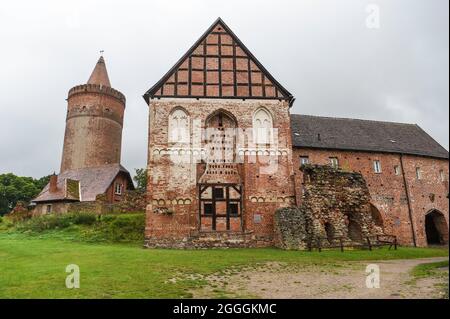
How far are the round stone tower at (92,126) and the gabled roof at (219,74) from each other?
26.1 meters

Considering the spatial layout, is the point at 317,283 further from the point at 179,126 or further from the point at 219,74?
the point at 219,74

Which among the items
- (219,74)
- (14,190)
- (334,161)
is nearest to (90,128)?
(14,190)

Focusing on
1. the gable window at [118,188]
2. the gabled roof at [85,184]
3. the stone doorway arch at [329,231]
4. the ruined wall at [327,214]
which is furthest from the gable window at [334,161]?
the gable window at [118,188]

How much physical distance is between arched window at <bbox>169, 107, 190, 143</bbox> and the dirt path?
459 inches

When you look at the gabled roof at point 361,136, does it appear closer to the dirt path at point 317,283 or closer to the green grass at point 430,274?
the green grass at point 430,274

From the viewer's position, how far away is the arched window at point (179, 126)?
2234 cm

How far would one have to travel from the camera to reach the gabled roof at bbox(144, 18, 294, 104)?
76.5 feet

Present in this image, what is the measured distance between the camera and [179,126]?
22.6m

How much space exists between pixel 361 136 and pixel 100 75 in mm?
36466

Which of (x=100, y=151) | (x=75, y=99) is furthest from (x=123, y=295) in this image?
(x=75, y=99)

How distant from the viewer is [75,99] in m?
48.0

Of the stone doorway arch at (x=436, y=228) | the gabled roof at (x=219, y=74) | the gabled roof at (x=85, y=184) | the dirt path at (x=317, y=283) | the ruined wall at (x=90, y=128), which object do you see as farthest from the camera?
the ruined wall at (x=90, y=128)
